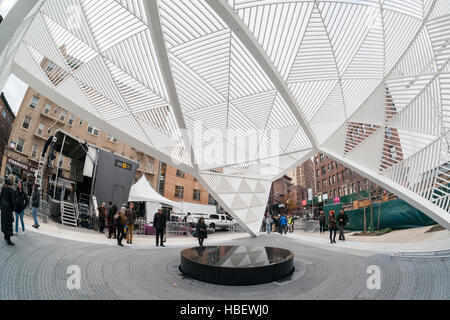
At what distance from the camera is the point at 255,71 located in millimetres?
9578

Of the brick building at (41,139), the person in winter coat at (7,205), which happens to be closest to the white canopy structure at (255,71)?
the person in winter coat at (7,205)

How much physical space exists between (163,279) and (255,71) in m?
8.23

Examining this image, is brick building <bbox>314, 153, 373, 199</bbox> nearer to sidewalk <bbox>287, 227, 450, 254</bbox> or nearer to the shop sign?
sidewalk <bbox>287, 227, 450, 254</bbox>

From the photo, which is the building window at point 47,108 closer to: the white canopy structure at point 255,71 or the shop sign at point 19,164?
the shop sign at point 19,164

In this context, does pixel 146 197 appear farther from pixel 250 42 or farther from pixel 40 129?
pixel 40 129

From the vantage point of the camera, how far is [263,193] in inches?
799

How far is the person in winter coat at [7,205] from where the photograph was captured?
5940mm

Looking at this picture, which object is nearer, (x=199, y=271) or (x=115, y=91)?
(x=199, y=271)

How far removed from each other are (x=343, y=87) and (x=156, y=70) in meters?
8.53

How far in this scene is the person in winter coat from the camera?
594cm

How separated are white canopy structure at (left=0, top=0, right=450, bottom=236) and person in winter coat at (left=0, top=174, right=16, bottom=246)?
2895 millimetres

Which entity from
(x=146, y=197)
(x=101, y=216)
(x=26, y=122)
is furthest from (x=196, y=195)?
(x=101, y=216)

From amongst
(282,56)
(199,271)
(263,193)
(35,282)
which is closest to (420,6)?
(282,56)

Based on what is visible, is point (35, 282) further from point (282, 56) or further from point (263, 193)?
Result: point (263, 193)
